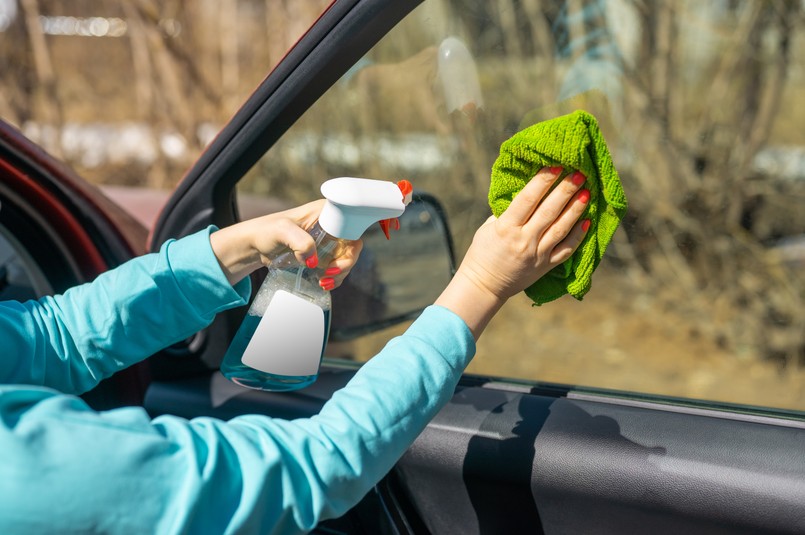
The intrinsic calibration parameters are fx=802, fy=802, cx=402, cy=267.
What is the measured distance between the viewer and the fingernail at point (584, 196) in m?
1.08

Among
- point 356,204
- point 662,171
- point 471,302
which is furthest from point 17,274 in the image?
point 662,171

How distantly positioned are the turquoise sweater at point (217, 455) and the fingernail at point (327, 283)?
1.05ft

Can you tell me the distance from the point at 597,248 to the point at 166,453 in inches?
24.8

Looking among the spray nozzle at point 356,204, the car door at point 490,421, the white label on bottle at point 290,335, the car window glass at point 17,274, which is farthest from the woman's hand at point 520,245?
the car window glass at point 17,274

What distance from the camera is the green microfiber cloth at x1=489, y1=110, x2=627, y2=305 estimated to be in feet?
3.48

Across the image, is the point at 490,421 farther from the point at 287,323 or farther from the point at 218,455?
the point at 218,455

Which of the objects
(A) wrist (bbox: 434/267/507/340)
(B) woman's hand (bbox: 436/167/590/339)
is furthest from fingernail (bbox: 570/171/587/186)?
(A) wrist (bbox: 434/267/507/340)

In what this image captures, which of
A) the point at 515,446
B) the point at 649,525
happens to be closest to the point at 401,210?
the point at 515,446

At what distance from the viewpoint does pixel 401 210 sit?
1.22m

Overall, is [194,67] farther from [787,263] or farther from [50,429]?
[50,429]

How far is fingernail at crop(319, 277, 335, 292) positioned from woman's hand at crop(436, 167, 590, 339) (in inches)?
12.7

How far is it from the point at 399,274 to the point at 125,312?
0.74 meters

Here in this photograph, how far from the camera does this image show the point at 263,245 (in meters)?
1.38

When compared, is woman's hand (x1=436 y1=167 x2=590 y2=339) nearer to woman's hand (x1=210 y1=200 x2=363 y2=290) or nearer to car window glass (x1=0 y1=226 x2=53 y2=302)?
woman's hand (x1=210 y1=200 x2=363 y2=290)
